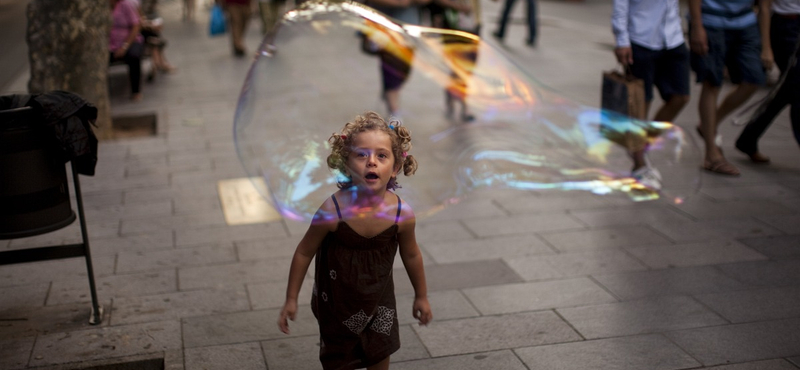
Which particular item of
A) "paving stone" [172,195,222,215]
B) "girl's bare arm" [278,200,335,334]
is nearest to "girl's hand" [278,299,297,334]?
"girl's bare arm" [278,200,335,334]

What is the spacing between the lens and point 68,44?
274 inches

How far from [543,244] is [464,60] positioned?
1.22m

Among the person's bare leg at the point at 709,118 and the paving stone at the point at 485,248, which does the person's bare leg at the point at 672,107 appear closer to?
the person's bare leg at the point at 709,118

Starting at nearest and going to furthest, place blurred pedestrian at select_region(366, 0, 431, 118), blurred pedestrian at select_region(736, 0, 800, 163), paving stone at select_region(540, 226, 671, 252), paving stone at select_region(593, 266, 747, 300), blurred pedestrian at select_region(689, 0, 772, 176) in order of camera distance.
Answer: paving stone at select_region(593, 266, 747, 300), paving stone at select_region(540, 226, 671, 252), blurred pedestrian at select_region(689, 0, 772, 176), blurred pedestrian at select_region(736, 0, 800, 163), blurred pedestrian at select_region(366, 0, 431, 118)

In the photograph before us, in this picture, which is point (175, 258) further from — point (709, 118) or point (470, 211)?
point (709, 118)

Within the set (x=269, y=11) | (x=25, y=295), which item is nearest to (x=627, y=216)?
(x=25, y=295)

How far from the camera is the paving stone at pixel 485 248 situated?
471 centimetres

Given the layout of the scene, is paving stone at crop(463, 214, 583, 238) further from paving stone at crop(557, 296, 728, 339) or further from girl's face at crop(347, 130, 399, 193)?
girl's face at crop(347, 130, 399, 193)

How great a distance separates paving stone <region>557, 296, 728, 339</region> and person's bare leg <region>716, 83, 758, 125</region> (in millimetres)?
2811

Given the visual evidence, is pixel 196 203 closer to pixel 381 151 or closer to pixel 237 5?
pixel 381 151

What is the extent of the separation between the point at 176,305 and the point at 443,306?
1318 millimetres

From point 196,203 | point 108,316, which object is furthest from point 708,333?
point 196,203

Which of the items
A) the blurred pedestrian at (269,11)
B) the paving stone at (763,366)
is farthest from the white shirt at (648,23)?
the blurred pedestrian at (269,11)

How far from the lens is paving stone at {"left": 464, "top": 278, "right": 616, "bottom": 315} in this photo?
4.01m
